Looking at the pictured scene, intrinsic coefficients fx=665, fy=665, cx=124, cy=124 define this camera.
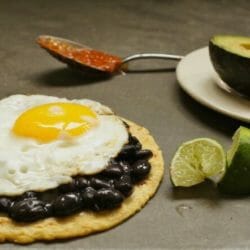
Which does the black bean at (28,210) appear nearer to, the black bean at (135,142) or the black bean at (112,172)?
the black bean at (112,172)

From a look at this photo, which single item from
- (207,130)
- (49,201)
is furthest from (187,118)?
(49,201)

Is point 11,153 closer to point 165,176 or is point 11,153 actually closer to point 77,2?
point 165,176

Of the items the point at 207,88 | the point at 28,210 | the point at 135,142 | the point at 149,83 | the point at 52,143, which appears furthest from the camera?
the point at 149,83

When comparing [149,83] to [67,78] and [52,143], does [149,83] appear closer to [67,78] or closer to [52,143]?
[67,78]

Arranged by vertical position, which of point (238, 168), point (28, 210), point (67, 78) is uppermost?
point (238, 168)

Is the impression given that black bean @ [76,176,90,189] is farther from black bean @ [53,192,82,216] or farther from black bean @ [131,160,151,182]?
black bean @ [131,160,151,182]

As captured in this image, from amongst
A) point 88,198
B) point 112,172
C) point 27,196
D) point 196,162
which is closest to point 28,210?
point 27,196

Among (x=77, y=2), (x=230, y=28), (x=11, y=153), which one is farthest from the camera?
(x=77, y=2)
